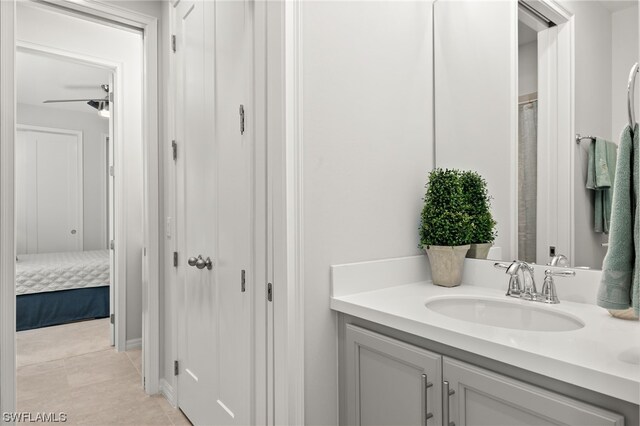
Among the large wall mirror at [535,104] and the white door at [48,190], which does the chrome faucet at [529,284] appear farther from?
the white door at [48,190]

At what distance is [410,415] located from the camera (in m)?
1.14

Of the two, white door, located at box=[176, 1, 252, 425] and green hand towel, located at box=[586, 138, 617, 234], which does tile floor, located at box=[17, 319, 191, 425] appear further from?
green hand towel, located at box=[586, 138, 617, 234]

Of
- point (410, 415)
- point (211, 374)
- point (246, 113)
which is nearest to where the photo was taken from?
point (410, 415)

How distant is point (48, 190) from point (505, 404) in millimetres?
6622

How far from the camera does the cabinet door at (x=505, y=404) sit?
2.66 feet

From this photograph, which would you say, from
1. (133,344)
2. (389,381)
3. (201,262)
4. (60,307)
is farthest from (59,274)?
(389,381)

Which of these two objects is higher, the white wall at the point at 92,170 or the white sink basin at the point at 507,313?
the white wall at the point at 92,170

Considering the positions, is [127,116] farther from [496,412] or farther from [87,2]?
[496,412]

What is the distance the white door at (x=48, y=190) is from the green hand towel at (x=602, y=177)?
6521mm

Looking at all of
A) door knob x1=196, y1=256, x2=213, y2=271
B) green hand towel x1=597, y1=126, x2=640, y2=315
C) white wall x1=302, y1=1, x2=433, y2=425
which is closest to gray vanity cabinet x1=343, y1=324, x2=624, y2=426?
white wall x1=302, y1=1, x2=433, y2=425

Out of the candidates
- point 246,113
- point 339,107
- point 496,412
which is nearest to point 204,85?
point 246,113

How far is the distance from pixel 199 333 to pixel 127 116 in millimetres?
2149

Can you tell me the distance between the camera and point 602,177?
1.28 metres

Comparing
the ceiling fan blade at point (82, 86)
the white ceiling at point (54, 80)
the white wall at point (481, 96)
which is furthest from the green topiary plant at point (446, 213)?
the ceiling fan blade at point (82, 86)
